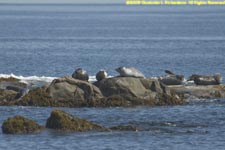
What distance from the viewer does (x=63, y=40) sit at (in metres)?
111

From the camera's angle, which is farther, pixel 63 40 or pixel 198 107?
pixel 63 40

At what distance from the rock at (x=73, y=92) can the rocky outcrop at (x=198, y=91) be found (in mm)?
4793

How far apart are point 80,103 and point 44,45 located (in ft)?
188

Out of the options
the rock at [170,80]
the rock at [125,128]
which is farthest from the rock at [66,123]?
the rock at [170,80]

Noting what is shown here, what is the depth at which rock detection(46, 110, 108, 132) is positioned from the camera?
3541cm

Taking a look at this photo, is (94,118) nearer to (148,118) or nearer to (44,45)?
(148,118)

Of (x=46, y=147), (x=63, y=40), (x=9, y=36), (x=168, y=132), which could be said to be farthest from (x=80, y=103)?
(x=9, y=36)

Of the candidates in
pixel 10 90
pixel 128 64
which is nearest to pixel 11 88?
pixel 10 90

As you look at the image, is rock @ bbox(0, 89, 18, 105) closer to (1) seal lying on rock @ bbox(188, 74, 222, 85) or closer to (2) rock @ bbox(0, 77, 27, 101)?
(2) rock @ bbox(0, 77, 27, 101)

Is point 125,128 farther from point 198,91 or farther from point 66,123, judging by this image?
point 198,91

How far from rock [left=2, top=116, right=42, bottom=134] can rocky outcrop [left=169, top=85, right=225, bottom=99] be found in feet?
42.4

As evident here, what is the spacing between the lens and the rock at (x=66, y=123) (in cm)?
3541

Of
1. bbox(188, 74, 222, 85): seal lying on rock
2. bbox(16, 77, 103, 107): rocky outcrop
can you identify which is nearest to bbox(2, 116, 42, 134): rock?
bbox(16, 77, 103, 107): rocky outcrop

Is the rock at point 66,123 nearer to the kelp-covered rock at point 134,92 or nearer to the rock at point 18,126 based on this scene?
the rock at point 18,126
